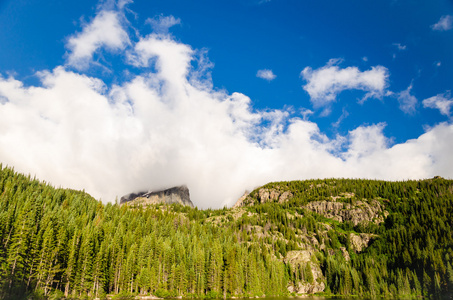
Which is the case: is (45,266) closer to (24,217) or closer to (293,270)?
(24,217)

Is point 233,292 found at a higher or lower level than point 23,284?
lower

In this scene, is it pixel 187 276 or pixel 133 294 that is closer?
pixel 133 294

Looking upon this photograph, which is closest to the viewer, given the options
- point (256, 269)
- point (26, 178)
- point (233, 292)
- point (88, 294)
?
point (88, 294)

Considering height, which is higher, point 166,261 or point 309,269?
point 166,261

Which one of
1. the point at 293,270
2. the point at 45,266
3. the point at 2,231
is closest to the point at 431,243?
the point at 293,270

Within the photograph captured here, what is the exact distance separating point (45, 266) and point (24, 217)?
1643 cm

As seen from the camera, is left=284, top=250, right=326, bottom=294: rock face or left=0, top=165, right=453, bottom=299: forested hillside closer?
left=0, top=165, right=453, bottom=299: forested hillside

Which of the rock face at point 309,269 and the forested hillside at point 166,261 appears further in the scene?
the rock face at point 309,269

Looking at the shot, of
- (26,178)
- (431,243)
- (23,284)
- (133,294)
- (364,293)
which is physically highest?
(26,178)

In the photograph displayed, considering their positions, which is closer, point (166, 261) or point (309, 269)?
point (166, 261)

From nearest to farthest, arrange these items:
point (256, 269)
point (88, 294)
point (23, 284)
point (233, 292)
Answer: point (23, 284) < point (88, 294) < point (233, 292) < point (256, 269)

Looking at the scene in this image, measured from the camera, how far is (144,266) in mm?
106438

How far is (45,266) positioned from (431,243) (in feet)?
653

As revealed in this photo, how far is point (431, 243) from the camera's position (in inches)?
6230
